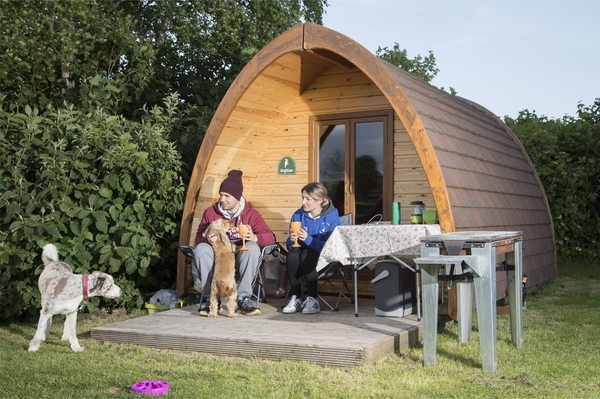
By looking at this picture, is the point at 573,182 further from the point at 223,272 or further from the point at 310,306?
the point at 223,272

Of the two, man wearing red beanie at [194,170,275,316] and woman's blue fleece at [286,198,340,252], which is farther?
woman's blue fleece at [286,198,340,252]

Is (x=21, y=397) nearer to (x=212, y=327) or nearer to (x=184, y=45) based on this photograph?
(x=212, y=327)

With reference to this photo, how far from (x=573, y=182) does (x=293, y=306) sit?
22.4 ft

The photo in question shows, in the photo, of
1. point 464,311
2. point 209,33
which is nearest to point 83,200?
point 464,311

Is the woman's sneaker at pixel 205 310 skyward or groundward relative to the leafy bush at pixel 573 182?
groundward

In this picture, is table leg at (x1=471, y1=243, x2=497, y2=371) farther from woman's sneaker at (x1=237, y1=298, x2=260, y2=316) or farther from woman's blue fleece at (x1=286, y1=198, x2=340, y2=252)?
woman's sneaker at (x1=237, y1=298, x2=260, y2=316)

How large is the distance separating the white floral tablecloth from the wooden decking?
563 mm

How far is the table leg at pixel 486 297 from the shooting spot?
3479 millimetres

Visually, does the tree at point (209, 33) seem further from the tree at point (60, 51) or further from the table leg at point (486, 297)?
the table leg at point (486, 297)

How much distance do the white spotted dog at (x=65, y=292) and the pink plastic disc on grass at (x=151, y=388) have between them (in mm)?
1258

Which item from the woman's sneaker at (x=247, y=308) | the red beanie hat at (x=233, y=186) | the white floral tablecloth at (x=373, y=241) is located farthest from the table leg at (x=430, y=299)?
the red beanie hat at (x=233, y=186)

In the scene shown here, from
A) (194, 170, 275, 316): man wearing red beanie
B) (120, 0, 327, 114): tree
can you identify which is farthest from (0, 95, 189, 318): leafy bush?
(120, 0, 327, 114): tree

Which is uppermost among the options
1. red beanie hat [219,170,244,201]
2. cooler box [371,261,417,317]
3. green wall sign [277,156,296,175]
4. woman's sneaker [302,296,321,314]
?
green wall sign [277,156,296,175]

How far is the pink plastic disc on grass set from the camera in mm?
3104
